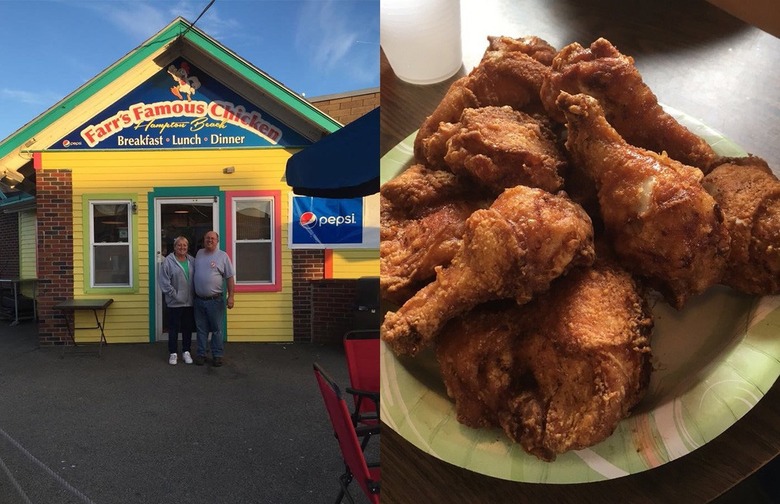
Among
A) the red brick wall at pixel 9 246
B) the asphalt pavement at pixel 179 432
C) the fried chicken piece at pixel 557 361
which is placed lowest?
the asphalt pavement at pixel 179 432

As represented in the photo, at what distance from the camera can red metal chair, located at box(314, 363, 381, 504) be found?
797mm

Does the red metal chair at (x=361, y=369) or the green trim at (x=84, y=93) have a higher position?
the green trim at (x=84, y=93)

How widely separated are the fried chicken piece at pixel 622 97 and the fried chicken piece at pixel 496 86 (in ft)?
0.14

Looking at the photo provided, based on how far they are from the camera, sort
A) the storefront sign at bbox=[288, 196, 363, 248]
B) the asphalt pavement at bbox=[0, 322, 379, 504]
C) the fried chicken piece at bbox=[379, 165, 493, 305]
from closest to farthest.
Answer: the fried chicken piece at bbox=[379, 165, 493, 305]
the storefront sign at bbox=[288, 196, 363, 248]
the asphalt pavement at bbox=[0, 322, 379, 504]

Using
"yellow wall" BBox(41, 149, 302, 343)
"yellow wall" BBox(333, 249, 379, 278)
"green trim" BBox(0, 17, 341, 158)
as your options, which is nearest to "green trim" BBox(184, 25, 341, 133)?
"green trim" BBox(0, 17, 341, 158)

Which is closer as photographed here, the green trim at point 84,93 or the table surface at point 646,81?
the table surface at point 646,81

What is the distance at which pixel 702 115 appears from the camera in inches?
28.5

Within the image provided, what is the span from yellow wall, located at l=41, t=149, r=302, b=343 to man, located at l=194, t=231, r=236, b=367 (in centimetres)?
3

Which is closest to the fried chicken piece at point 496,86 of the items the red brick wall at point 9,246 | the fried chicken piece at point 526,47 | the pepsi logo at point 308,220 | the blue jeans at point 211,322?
the fried chicken piece at point 526,47

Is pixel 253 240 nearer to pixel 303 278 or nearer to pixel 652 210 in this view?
pixel 303 278

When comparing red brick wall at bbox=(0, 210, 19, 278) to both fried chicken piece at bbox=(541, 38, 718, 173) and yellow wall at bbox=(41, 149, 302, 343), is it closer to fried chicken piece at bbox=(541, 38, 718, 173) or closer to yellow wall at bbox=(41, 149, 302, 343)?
yellow wall at bbox=(41, 149, 302, 343)

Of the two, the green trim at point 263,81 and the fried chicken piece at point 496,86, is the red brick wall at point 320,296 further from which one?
the fried chicken piece at point 496,86

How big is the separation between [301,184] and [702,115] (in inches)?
27.8

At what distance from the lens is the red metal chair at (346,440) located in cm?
80
